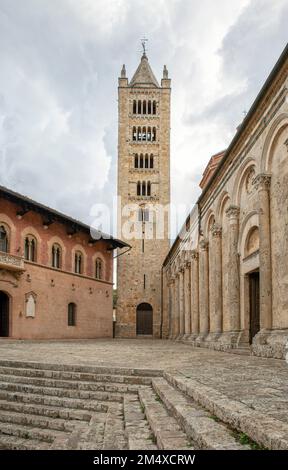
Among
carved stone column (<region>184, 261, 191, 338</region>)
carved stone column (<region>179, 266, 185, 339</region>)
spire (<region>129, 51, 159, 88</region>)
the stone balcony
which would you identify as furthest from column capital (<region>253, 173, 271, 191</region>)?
spire (<region>129, 51, 159, 88</region>)

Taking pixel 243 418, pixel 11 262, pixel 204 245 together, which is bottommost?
pixel 243 418

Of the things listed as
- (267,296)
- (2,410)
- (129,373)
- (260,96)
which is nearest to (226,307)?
(267,296)

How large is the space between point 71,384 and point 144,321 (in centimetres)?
3478

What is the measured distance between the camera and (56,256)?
29719 millimetres

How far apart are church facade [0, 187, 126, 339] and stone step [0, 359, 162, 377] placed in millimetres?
13776

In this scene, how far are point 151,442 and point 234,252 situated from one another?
11518 millimetres

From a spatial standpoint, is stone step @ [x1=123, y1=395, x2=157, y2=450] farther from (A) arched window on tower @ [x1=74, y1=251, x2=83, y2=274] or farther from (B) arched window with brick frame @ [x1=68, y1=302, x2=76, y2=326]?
(A) arched window on tower @ [x1=74, y1=251, x2=83, y2=274]

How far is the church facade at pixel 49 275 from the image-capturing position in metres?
24.8

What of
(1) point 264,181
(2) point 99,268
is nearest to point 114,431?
(1) point 264,181

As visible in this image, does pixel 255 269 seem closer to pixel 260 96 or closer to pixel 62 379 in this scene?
pixel 260 96

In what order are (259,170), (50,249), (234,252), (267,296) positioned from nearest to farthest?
Result: (267,296) → (259,170) → (234,252) → (50,249)

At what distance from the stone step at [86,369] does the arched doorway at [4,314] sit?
1471 centimetres

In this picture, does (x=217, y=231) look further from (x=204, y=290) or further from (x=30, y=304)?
(x=30, y=304)
